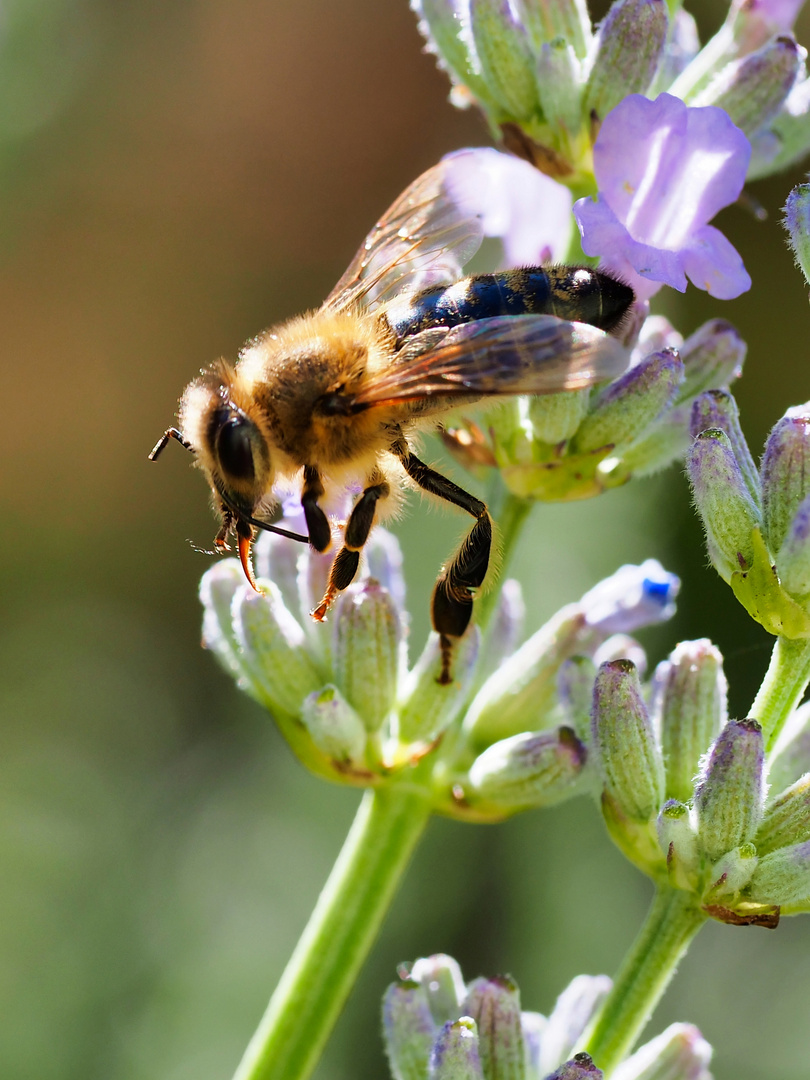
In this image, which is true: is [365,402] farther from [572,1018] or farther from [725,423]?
[572,1018]

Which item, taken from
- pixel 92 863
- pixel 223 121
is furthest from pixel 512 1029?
pixel 223 121

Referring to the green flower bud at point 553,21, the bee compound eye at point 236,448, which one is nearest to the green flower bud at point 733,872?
the bee compound eye at point 236,448

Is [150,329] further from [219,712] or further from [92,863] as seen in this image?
[92,863]

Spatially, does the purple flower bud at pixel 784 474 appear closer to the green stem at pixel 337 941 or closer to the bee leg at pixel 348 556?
the bee leg at pixel 348 556

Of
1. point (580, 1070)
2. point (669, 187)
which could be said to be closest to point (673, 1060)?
point (580, 1070)

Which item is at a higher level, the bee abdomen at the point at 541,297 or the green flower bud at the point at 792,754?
the bee abdomen at the point at 541,297
